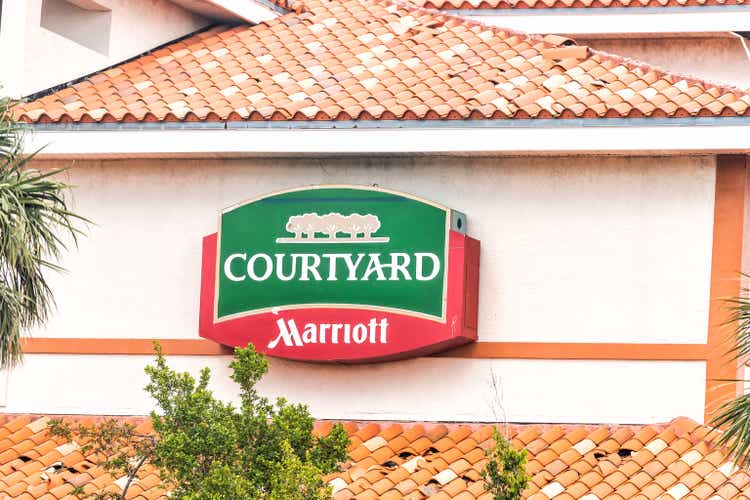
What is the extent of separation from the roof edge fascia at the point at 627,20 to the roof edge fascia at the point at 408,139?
181 inches

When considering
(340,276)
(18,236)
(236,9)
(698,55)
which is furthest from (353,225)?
(698,55)

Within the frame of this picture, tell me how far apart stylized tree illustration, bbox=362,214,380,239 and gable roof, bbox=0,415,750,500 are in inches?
92.1

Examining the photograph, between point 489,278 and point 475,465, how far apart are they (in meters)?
2.59

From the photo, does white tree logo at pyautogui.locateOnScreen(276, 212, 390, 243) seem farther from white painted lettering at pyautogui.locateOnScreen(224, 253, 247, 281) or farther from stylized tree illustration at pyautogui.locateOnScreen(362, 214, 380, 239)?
white painted lettering at pyautogui.locateOnScreen(224, 253, 247, 281)

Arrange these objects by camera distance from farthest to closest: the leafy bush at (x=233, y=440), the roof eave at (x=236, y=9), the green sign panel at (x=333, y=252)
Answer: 1. the roof eave at (x=236, y=9)
2. the green sign panel at (x=333, y=252)
3. the leafy bush at (x=233, y=440)

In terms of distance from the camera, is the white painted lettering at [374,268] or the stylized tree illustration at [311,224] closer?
the white painted lettering at [374,268]

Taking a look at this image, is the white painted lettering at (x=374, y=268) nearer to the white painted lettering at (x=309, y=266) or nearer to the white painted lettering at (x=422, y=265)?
the white painted lettering at (x=422, y=265)

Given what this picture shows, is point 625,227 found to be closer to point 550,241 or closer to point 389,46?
point 550,241

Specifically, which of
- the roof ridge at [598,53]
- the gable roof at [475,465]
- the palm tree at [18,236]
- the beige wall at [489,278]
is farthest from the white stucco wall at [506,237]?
the palm tree at [18,236]

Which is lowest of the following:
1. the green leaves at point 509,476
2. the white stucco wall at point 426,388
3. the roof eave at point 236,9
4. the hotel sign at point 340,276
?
the green leaves at point 509,476

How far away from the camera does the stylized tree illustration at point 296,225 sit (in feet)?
80.7

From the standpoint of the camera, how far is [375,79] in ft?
84.3

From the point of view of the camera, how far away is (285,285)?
24.6m

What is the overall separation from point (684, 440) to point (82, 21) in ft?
33.7
